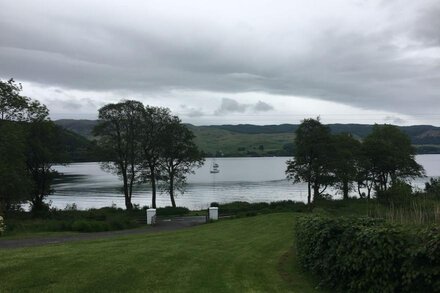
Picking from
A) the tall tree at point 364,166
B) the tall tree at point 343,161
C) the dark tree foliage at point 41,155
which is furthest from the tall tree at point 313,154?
the dark tree foliage at point 41,155

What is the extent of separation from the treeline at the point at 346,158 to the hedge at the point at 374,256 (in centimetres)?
3113

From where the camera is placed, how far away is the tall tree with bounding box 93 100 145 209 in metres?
48.6

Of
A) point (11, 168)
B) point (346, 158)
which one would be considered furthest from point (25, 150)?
point (346, 158)

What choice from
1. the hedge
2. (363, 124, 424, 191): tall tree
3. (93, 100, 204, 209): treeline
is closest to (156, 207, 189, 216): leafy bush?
(93, 100, 204, 209): treeline

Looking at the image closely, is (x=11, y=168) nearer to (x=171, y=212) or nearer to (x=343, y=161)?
(x=171, y=212)

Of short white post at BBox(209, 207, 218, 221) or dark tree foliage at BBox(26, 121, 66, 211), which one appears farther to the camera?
dark tree foliage at BBox(26, 121, 66, 211)

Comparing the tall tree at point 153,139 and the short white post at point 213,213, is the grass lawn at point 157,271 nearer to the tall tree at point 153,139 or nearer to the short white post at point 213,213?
the short white post at point 213,213

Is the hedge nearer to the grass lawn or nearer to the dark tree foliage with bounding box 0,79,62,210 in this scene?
the grass lawn

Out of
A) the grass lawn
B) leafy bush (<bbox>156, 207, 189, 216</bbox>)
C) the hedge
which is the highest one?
the hedge

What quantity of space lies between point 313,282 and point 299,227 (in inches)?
105

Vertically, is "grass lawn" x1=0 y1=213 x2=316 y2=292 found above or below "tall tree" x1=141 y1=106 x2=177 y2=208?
below

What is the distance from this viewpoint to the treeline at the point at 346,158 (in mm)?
47031

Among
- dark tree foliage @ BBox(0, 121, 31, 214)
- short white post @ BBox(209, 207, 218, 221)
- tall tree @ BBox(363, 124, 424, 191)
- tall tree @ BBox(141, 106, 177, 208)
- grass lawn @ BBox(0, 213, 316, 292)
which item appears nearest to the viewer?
grass lawn @ BBox(0, 213, 316, 292)

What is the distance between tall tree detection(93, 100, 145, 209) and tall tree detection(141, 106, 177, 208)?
2.37 feet
